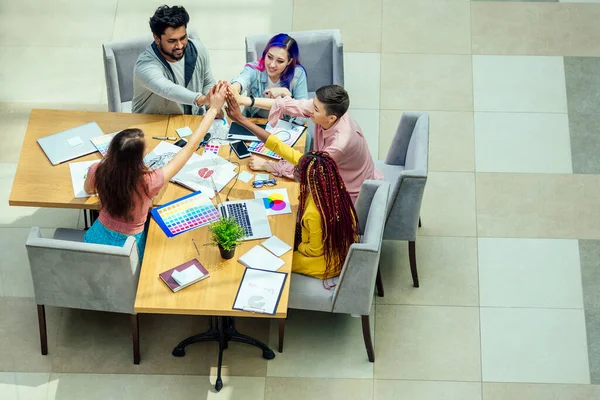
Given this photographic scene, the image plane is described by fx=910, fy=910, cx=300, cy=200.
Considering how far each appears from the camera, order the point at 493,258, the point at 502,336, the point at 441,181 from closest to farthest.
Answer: the point at 502,336 → the point at 493,258 → the point at 441,181

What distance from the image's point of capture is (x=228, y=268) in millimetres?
4926

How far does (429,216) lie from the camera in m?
6.30

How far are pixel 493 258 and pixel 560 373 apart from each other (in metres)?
0.92

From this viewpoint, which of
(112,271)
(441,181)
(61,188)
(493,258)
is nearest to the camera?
(112,271)

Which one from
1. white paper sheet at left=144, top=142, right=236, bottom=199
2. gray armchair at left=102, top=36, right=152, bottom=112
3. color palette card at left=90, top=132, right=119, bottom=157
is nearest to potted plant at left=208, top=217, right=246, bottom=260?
white paper sheet at left=144, top=142, right=236, bottom=199

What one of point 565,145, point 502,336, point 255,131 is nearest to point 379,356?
point 502,336

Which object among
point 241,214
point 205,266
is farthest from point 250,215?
point 205,266

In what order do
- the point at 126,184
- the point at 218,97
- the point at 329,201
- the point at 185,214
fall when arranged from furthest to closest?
the point at 218,97 < the point at 185,214 < the point at 329,201 < the point at 126,184

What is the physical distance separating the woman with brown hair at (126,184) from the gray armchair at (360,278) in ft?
3.05

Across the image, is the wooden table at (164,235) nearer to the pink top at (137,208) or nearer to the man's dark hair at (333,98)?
the pink top at (137,208)

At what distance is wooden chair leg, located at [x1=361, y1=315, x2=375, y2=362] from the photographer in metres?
5.29

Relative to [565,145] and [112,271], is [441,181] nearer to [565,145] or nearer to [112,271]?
[565,145]

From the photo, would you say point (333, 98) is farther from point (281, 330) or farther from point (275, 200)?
point (281, 330)

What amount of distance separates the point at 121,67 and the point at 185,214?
1.52m
